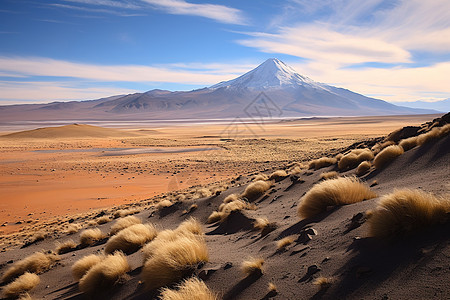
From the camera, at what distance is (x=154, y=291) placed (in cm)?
470

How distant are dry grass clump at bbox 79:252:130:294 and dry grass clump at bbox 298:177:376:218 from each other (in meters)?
3.75

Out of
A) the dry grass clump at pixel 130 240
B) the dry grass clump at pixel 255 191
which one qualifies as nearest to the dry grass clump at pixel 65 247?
the dry grass clump at pixel 130 240

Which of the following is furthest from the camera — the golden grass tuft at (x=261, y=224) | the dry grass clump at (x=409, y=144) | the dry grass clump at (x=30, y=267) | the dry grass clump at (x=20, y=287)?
the dry grass clump at (x=409, y=144)

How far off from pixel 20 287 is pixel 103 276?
2329 mm

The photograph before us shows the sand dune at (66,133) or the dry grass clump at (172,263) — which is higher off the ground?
the sand dune at (66,133)

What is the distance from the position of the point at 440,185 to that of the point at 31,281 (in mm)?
8560

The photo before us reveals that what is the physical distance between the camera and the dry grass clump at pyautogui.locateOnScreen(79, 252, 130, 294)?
5500 millimetres

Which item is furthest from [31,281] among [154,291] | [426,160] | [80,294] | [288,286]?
[426,160]

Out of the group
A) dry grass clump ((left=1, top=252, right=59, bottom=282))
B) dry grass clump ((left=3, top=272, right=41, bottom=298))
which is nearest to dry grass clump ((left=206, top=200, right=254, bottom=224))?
dry grass clump ((left=1, top=252, right=59, bottom=282))

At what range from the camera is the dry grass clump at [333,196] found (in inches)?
237

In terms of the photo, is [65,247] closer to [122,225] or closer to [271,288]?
[122,225]

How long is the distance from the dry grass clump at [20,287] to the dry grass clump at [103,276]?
1791 mm

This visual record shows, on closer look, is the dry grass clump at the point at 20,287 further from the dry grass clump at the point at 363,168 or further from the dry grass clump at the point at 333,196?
the dry grass clump at the point at 363,168

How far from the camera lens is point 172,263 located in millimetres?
4750
